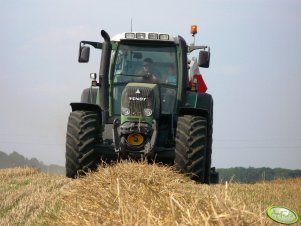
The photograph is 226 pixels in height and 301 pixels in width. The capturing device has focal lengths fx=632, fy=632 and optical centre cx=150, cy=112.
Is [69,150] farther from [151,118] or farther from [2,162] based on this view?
[2,162]

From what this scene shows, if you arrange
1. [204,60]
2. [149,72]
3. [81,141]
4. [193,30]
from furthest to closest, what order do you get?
[193,30] < [149,72] < [204,60] < [81,141]

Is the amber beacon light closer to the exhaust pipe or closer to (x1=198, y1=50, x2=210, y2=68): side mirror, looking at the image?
(x1=198, y1=50, x2=210, y2=68): side mirror

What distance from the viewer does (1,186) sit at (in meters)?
9.36

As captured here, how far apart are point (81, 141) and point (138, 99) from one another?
117 centimetres

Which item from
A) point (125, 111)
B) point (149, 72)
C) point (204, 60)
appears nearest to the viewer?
point (125, 111)

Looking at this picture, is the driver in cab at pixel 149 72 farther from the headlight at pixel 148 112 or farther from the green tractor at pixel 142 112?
the headlight at pixel 148 112

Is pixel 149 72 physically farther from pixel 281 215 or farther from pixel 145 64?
pixel 281 215

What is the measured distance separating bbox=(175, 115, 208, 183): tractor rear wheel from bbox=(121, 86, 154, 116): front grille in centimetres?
76

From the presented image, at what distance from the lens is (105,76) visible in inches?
427

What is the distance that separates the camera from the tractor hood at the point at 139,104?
1030cm

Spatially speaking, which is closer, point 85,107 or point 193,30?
point 85,107

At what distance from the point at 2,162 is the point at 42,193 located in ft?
331

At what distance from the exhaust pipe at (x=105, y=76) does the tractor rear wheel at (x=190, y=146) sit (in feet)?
5.17

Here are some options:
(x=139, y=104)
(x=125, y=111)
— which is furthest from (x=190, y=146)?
(x=125, y=111)
